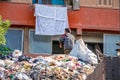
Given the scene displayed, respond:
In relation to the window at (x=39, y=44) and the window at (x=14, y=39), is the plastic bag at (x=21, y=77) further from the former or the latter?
the window at (x=39, y=44)

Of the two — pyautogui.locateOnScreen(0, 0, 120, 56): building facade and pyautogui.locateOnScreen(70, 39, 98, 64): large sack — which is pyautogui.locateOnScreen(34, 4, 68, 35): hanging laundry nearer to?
pyautogui.locateOnScreen(0, 0, 120, 56): building facade

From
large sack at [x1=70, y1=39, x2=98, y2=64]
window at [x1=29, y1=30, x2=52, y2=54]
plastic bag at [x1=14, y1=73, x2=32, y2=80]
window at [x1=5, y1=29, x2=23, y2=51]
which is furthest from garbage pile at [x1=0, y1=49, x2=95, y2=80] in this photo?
window at [x1=29, y1=30, x2=52, y2=54]

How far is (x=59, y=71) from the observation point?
38.9 feet

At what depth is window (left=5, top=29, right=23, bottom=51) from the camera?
20.1 metres

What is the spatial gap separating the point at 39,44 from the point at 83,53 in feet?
23.2

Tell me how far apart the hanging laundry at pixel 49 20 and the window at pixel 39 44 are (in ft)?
1.05

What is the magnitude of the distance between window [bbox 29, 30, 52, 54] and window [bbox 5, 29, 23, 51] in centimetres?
44

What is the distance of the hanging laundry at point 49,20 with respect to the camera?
67.1 feet

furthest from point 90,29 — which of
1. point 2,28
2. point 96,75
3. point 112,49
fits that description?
point 96,75

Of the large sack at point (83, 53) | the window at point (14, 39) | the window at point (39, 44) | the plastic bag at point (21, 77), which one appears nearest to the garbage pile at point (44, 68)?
the plastic bag at point (21, 77)

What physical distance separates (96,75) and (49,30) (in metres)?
14.2

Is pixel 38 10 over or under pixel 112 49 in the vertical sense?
over

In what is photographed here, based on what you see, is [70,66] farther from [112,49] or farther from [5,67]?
[112,49]

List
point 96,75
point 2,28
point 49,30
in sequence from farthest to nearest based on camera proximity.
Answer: point 49,30 → point 2,28 → point 96,75
